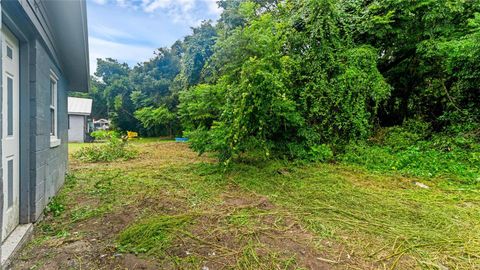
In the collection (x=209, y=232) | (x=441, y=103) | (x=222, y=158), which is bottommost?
(x=209, y=232)

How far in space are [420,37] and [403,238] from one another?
6780mm

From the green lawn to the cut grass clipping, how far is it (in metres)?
0.01

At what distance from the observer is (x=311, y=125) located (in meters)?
6.91

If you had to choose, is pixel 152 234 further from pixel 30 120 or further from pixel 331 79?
pixel 331 79

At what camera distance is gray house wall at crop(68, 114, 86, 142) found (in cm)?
1734

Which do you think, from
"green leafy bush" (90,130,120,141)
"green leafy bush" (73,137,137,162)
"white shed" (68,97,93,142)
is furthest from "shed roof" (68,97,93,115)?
"green leafy bush" (73,137,137,162)

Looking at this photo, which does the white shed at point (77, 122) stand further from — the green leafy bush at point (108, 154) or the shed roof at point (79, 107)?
the green leafy bush at point (108, 154)

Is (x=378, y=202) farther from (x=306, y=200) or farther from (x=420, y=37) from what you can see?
(x=420, y=37)

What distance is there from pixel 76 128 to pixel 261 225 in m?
18.2

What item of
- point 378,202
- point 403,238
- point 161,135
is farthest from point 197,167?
point 161,135

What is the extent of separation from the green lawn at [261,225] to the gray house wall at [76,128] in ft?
47.6

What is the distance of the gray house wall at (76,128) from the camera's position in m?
17.3

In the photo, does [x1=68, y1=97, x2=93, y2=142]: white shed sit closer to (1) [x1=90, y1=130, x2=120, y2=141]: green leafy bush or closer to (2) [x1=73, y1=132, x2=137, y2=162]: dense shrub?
(1) [x1=90, y1=130, x2=120, y2=141]: green leafy bush

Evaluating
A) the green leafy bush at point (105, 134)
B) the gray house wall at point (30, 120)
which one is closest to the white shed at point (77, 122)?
the green leafy bush at point (105, 134)
